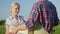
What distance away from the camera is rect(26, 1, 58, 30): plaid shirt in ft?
6.55

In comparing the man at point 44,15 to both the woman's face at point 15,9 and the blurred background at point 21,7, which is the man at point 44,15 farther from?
the woman's face at point 15,9

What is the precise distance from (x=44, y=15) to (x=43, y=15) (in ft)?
0.04

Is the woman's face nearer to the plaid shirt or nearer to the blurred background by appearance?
the blurred background

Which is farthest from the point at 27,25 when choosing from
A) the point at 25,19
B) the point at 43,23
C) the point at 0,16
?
the point at 0,16

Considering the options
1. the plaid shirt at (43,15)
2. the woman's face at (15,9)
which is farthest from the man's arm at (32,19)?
the woman's face at (15,9)

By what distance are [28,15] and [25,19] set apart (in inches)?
2.4

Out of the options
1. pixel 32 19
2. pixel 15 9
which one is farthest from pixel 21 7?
pixel 32 19

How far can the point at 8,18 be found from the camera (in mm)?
1992

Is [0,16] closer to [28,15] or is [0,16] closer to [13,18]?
[13,18]

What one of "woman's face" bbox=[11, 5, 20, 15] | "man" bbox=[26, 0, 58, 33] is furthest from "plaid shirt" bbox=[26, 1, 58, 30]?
"woman's face" bbox=[11, 5, 20, 15]

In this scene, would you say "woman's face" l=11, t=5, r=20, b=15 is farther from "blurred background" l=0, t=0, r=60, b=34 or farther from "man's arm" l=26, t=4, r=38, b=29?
"man's arm" l=26, t=4, r=38, b=29

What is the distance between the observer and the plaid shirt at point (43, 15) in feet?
6.55

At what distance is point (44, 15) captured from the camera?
200 centimetres

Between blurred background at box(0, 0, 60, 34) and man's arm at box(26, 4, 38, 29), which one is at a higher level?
blurred background at box(0, 0, 60, 34)
